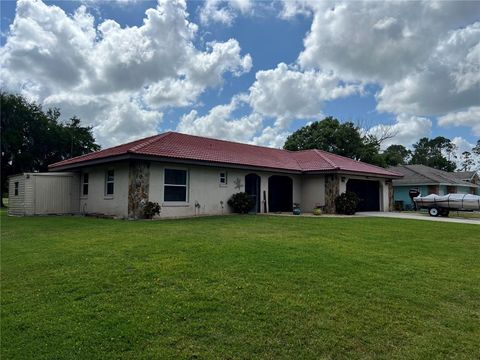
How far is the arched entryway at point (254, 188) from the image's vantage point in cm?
2039

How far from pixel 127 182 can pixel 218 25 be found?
26.6 ft

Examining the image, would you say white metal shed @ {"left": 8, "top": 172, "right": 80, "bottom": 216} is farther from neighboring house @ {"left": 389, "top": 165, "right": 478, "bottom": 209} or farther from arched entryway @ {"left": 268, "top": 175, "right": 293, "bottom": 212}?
neighboring house @ {"left": 389, "top": 165, "right": 478, "bottom": 209}

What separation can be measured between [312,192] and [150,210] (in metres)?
11.0

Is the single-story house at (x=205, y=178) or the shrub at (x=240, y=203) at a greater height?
the single-story house at (x=205, y=178)

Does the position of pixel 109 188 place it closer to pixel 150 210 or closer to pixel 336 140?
pixel 150 210

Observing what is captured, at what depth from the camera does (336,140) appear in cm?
3972

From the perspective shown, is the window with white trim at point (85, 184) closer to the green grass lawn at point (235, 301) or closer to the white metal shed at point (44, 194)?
the white metal shed at point (44, 194)

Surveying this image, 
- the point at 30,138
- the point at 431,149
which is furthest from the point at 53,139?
the point at 431,149

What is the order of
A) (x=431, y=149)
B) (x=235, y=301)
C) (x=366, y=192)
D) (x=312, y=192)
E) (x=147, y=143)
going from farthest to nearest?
(x=431, y=149)
(x=366, y=192)
(x=312, y=192)
(x=147, y=143)
(x=235, y=301)

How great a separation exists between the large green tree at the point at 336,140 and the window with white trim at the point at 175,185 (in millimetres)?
25006

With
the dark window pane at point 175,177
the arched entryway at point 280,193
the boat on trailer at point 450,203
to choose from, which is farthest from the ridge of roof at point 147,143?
the boat on trailer at point 450,203

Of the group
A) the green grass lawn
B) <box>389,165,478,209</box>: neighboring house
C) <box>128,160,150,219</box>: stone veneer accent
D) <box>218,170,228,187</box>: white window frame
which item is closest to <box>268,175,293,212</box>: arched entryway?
<box>218,170,228,187</box>: white window frame

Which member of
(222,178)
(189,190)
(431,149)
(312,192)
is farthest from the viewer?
(431,149)

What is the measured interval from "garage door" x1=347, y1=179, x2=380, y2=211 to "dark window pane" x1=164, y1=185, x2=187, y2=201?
1159 centimetres
